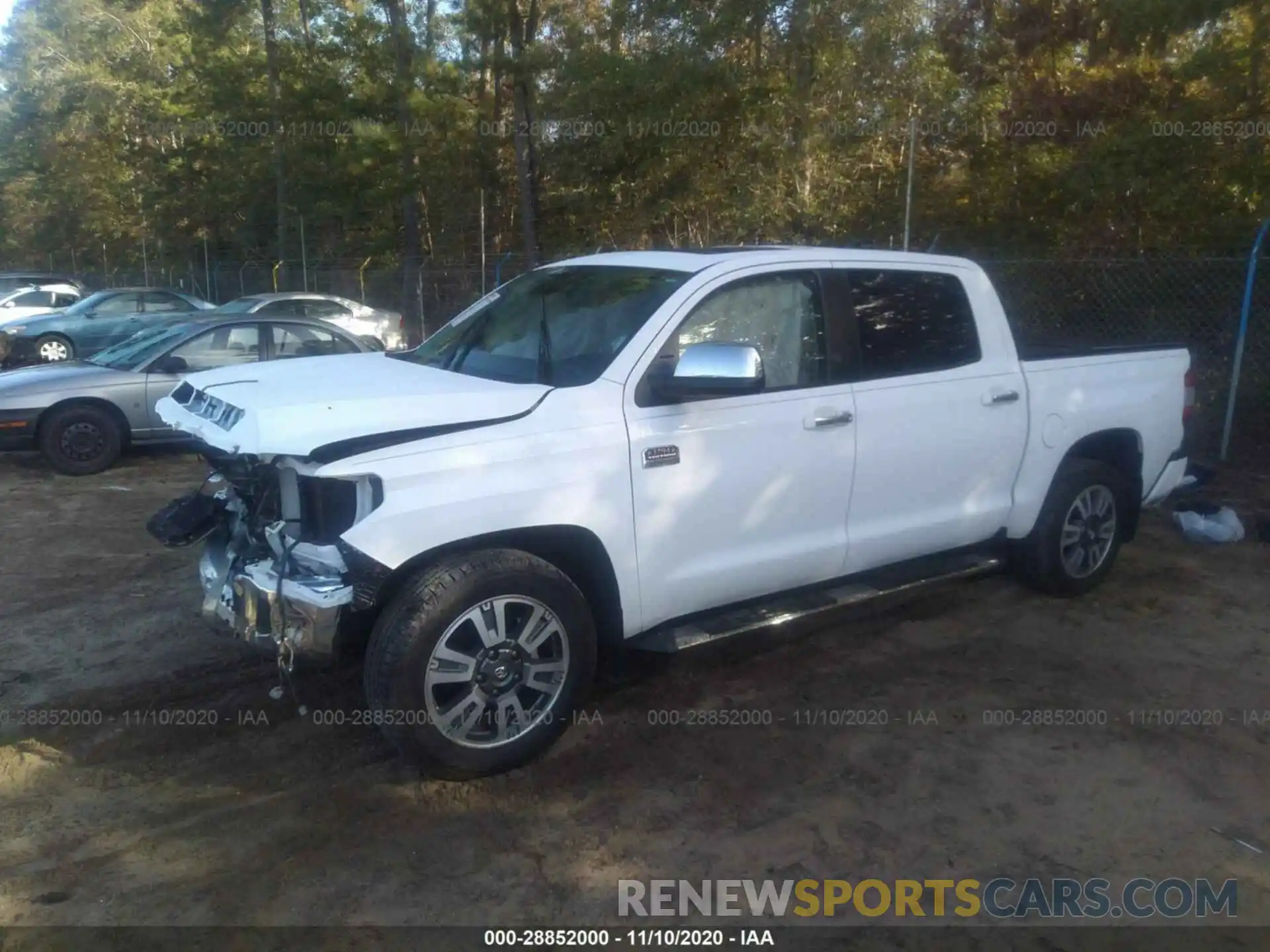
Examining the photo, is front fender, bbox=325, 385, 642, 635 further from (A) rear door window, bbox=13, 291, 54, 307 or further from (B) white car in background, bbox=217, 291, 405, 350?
(A) rear door window, bbox=13, 291, 54, 307

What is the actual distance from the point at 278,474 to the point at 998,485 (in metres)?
3.50

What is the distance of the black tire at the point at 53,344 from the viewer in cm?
1738

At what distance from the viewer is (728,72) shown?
13.5 meters

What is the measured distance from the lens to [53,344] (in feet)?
57.6

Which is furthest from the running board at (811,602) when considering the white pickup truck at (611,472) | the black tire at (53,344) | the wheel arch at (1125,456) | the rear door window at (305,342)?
the black tire at (53,344)

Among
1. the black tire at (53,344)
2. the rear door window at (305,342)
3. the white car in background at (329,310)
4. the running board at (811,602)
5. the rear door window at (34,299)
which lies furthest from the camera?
the rear door window at (34,299)

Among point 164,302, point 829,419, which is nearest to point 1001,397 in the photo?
point 829,419

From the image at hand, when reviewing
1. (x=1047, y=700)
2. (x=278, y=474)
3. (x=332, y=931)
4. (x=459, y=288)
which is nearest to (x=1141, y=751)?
(x=1047, y=700)

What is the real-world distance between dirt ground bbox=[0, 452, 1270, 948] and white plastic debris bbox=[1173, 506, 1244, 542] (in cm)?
142

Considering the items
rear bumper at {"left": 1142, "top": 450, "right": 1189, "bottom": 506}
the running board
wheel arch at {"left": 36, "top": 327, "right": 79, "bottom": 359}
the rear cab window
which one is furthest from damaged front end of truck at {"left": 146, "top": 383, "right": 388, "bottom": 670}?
wheel arch at {"left": 36, "top": 327, "right": 79, "bottom": 359}

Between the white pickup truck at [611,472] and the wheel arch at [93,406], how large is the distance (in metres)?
5.32

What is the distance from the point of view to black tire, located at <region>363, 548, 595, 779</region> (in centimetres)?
393

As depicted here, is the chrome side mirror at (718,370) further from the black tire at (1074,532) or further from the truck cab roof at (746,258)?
the black tire at (1074,532)

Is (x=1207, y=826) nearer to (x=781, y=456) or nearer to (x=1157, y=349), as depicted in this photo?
(x=781, y=456)
